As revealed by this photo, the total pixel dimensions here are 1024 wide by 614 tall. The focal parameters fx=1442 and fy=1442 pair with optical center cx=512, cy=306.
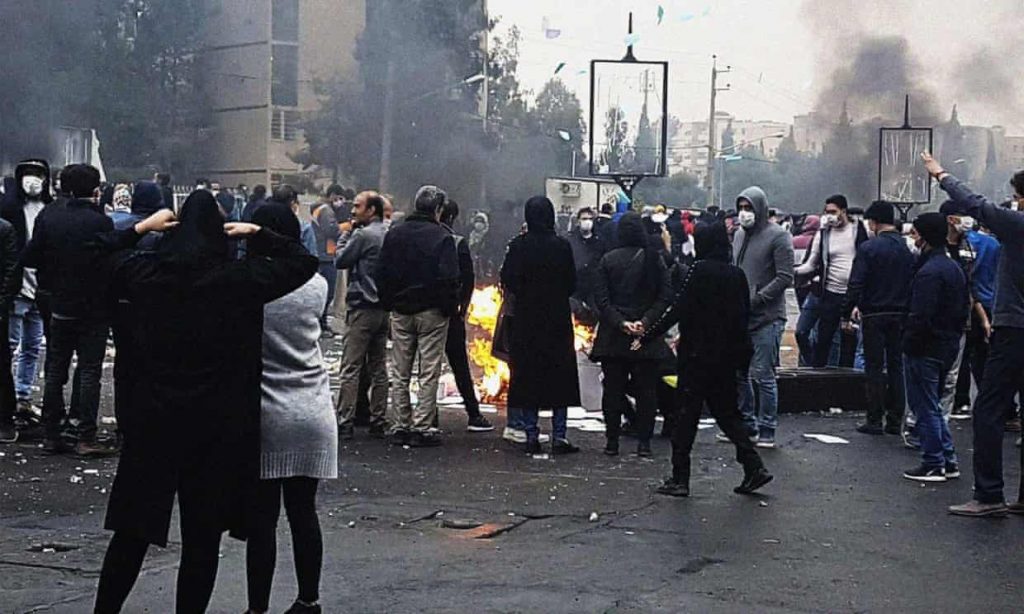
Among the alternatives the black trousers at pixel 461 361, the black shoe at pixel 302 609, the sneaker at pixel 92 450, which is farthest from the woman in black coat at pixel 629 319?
the black shoe at pixel 302 609

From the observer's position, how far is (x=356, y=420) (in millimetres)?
11633

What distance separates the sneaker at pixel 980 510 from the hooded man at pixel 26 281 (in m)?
6.32

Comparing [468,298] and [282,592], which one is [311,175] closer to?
[468,298]

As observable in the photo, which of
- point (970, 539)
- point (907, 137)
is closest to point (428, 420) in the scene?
point (970, 539)

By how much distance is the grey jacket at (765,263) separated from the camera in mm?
11047

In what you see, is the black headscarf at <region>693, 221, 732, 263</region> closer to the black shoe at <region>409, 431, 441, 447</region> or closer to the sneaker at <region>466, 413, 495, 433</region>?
the black shoe at <region>409, 431, 441, 447</region>

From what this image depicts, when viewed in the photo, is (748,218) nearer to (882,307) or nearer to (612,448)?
(882,307)

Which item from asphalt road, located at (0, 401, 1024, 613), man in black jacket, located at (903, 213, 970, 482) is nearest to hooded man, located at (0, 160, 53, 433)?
asphalt road, located at (0, 401, 1024, 613)

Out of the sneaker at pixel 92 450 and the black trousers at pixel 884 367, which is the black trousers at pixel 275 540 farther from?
the black trousers at pixel 884 367

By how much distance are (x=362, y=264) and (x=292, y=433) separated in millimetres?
5458

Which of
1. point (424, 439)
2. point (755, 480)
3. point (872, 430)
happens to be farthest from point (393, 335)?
point (872, 430)

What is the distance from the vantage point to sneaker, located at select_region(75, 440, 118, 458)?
9.83m

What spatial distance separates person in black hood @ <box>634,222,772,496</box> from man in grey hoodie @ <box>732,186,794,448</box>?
1992mm

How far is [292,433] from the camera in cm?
550
